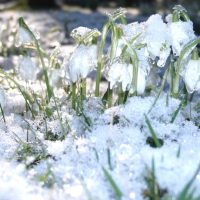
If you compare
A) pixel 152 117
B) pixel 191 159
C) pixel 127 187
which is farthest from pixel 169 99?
pixel 127 187

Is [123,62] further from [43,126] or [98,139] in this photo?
[43,126]

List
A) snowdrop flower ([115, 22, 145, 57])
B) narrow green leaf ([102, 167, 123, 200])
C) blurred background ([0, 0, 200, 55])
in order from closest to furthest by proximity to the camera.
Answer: narrow green leaf ([102, 167, 123, 200]), snowdrop flower ([115, 22, 145, 57]), blurred background ([0, 0, 200, 55])

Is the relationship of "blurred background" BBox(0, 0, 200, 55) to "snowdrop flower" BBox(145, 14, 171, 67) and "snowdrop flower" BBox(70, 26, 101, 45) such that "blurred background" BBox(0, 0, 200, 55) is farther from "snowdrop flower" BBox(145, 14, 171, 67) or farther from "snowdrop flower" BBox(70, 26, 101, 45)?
"snowdrop flower" BBox(145, 14, 171, 67)

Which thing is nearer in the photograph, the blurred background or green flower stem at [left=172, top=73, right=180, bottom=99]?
green flower stem at [left=172, top=73, right=180, bottom=99]

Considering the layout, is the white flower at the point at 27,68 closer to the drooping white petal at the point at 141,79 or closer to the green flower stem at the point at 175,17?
the drooping white petal at the point at 141,79

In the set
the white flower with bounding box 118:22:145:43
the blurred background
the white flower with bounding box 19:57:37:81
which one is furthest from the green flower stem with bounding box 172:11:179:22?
the blurred background

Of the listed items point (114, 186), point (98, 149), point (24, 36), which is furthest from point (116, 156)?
point (24, 36)

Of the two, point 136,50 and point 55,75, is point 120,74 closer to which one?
point 136,50
